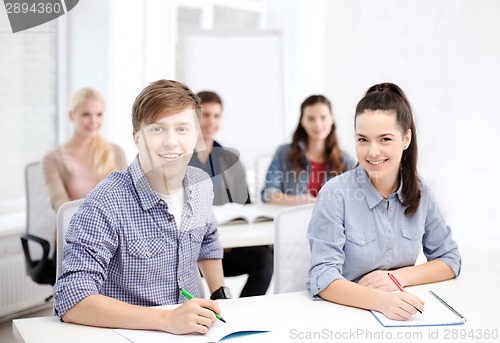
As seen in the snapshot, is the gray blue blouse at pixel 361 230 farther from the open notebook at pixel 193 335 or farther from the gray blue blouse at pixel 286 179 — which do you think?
the gray blue blouse at pixel 286 179

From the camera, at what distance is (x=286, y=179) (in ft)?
11.0

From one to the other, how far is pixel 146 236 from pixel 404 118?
77 centimetres

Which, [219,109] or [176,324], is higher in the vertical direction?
[219,109]

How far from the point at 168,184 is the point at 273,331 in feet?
1.56

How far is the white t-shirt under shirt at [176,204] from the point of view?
174 cm

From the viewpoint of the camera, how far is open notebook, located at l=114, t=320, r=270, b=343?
1434mm

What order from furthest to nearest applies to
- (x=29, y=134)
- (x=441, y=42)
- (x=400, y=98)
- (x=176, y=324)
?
(x=441, y=42) → (x=29, y=134) → (x=400, y=98) → (x=176, y=324)

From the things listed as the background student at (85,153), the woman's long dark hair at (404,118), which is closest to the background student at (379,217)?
the woman's long dark hair at (404,118)

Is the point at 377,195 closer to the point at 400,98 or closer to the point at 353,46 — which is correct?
the point at 400,98

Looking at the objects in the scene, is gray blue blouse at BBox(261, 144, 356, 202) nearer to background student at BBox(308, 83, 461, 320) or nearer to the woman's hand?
background student at BBox(308, 83, 461, 320)

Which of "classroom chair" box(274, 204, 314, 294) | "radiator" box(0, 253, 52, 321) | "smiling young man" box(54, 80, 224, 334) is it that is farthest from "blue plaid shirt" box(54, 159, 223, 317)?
"radiator" box(0, 253, 52, 321)

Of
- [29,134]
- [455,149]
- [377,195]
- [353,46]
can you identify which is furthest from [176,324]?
[353,46]

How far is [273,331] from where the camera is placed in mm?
1519

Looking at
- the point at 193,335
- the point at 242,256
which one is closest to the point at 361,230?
the point at 193,335
